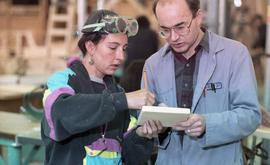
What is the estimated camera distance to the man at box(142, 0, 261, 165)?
169cm

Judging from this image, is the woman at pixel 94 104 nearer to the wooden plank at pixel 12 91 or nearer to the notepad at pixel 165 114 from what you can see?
the notepad at pixel 165 114

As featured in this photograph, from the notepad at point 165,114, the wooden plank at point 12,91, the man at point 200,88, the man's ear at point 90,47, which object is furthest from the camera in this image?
the wooden plank at point 12,91

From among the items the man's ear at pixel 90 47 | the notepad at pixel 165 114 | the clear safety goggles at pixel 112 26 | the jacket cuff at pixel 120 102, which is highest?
the clear safety goggles at pixel 112 26

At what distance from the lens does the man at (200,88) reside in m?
1.69

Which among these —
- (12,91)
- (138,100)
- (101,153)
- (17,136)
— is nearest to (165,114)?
(138,100)

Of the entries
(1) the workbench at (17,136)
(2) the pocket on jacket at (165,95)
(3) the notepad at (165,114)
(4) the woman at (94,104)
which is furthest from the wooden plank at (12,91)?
(3) the notepad at (165,114)

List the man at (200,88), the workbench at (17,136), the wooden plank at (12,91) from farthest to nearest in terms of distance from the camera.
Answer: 1. the wooden plank at (12,91)
2. the workbench at (17,136)
3. the man at (200,88)

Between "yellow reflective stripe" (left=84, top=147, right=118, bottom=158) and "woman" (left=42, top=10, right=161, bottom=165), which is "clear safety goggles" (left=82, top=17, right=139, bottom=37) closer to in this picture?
"woman" (left=42, top=10, right=161, bottom=165)

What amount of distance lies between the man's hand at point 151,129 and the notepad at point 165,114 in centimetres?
4

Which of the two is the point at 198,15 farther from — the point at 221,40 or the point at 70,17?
the point at 70,17

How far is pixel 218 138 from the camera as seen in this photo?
1.70 metres

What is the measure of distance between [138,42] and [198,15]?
4.53 meters

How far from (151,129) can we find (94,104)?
250mm

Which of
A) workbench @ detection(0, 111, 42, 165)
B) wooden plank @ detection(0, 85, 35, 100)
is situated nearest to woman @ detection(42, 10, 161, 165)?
workbench @ detection(0, 111, 42, 165)
